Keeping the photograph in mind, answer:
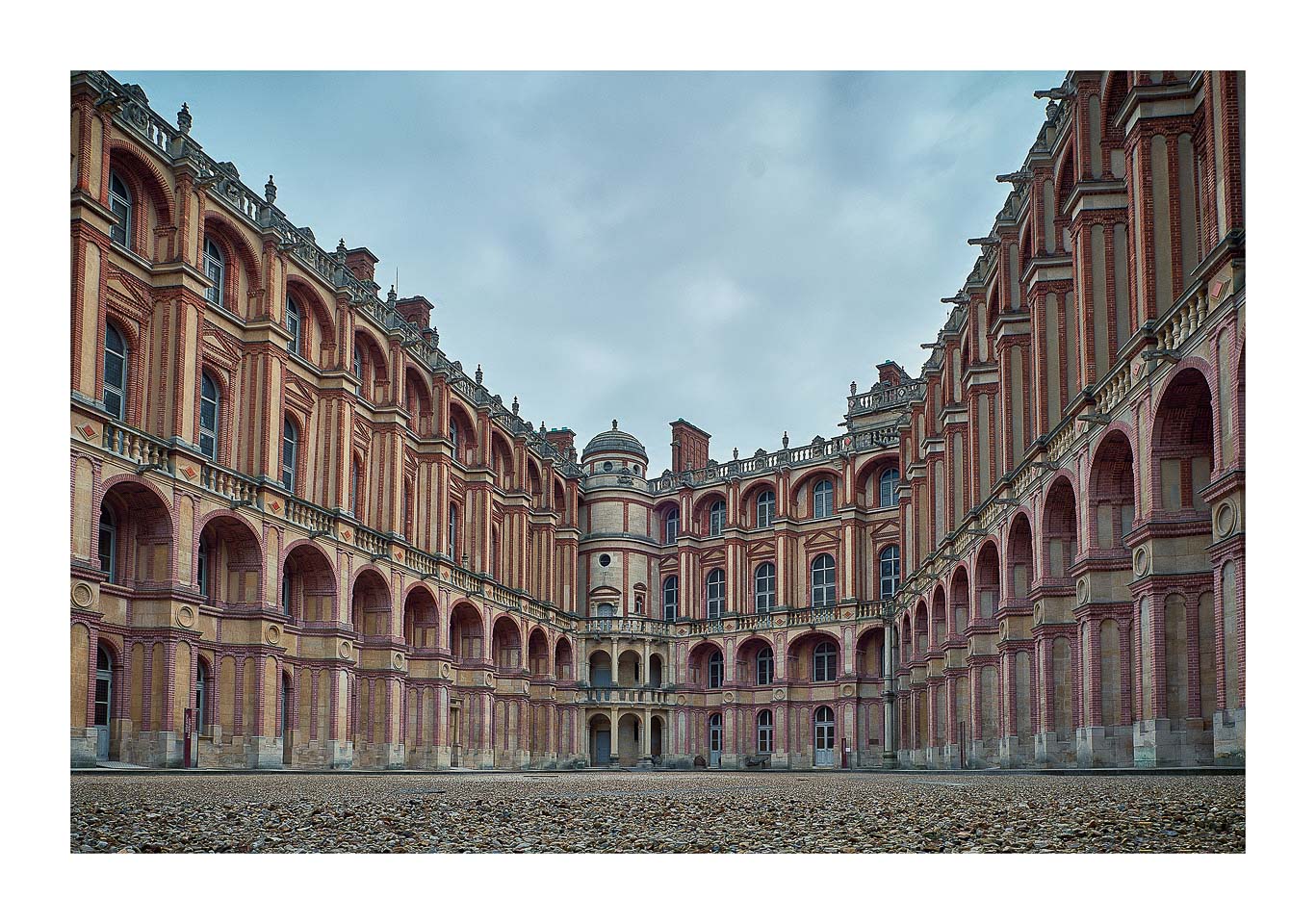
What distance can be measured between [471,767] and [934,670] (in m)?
17.6

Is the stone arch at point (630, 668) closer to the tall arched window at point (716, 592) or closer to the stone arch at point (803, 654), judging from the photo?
the tall arched window at point (716, 592)

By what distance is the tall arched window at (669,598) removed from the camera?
67.4m

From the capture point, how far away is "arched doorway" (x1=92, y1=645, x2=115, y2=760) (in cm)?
2795

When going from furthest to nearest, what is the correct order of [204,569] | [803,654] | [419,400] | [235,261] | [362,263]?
1. [803,654]
2. [419,400]
3. [362,263]
4. [235,261]
5. [204,569]

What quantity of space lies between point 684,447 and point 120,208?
1680 inches

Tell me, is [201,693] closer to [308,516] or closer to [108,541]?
[108,541]

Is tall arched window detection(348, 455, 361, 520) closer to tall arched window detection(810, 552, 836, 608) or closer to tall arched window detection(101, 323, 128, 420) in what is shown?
tall arched window detection(101, 323, 128, 420)

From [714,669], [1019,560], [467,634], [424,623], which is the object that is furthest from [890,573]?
[1019,560]

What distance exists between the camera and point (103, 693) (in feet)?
92.8

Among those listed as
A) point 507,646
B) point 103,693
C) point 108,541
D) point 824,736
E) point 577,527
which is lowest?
point 824,736

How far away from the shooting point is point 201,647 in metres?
32.0

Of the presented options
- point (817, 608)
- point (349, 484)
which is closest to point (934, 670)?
point (817, 608)

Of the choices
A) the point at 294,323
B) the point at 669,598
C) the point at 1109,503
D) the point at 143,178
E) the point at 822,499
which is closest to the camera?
the point at 1109,503
